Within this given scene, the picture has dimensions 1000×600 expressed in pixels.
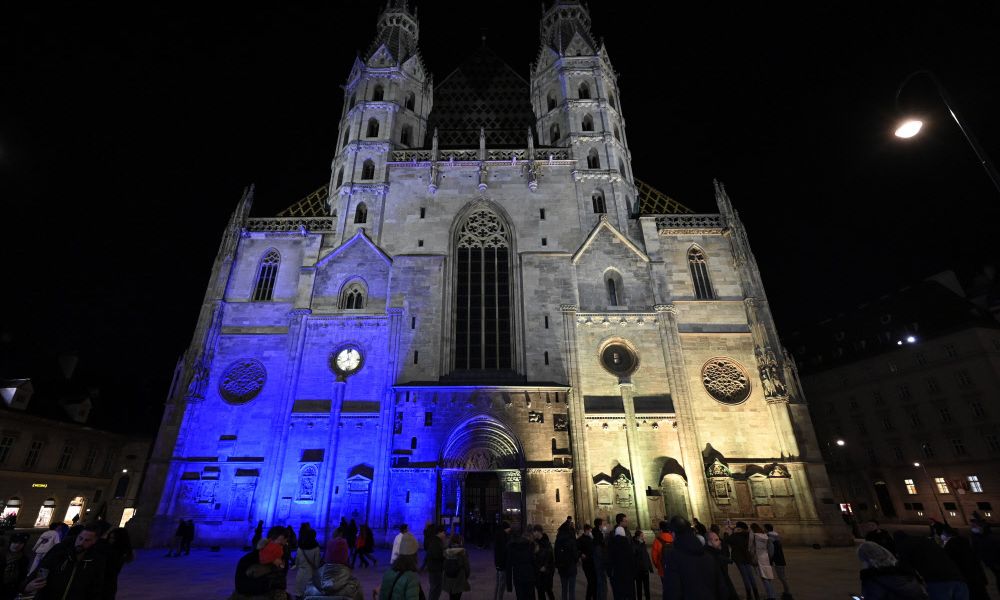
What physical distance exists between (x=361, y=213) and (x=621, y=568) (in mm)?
22454

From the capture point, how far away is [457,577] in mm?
6688

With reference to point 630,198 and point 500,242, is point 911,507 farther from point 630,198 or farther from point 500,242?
point 500,242

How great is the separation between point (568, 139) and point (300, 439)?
70.6 feet

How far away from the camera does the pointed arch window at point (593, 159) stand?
27.2 metres

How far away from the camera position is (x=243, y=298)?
75.0 feet

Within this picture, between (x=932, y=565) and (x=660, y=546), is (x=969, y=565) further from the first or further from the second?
(x=660, y=546)

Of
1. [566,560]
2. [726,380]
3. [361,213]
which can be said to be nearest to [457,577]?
[566,560]

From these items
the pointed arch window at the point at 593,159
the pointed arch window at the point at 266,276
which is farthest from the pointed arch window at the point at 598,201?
the pointed arch window at the point at 266,276

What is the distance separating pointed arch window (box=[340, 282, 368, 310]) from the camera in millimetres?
22766

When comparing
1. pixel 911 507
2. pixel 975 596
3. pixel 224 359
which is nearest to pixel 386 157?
pixel 224 359

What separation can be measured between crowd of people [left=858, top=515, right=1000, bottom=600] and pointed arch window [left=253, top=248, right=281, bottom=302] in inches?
946

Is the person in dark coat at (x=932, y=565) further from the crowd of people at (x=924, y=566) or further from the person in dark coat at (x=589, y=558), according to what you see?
the person in dark coat at (x=589, y=558)

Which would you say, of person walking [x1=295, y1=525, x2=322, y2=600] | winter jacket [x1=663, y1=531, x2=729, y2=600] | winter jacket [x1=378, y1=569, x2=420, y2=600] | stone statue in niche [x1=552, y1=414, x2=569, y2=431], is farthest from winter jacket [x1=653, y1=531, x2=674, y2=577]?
stone statue in niche [x1=552, y1=414, x2=569, y2=431]

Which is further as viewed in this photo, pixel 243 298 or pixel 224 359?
pixel 243 298
